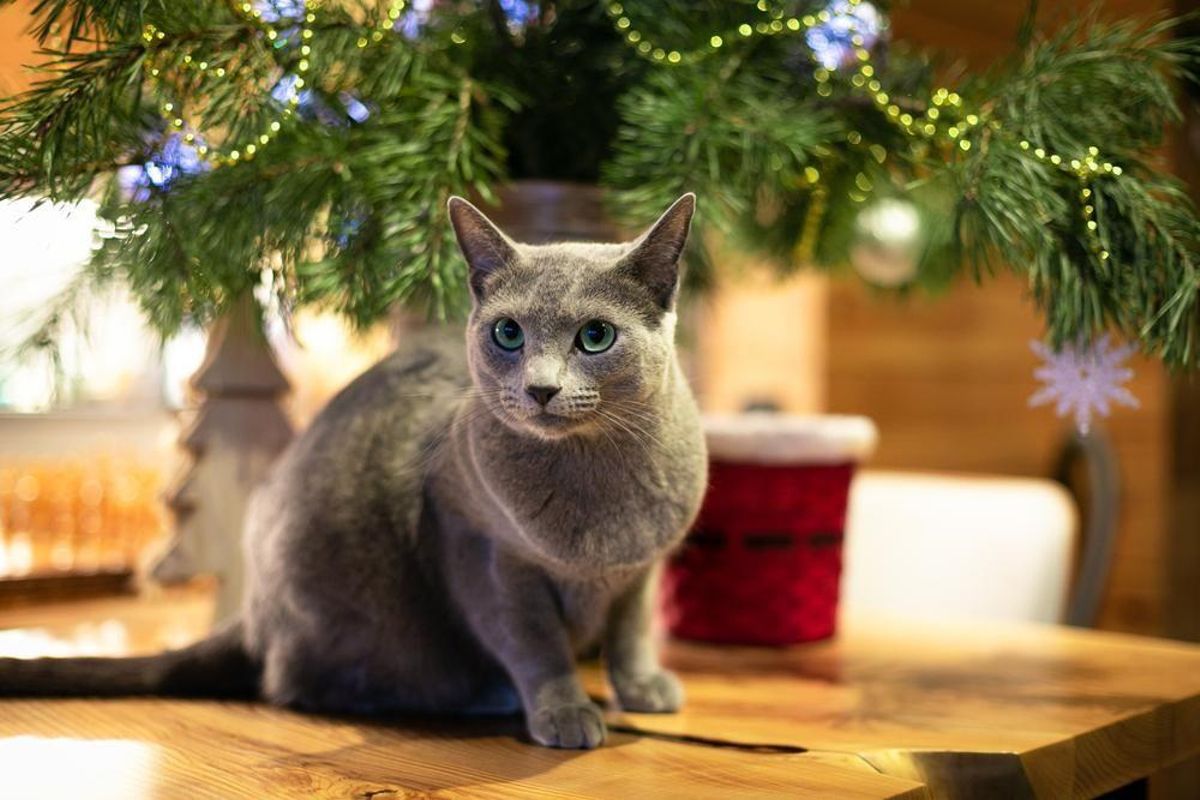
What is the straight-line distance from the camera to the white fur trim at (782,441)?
1088mm

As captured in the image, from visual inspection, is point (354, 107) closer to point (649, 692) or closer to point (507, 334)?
point (507, 334)

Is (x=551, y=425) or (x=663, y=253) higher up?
(x=663, y=253)

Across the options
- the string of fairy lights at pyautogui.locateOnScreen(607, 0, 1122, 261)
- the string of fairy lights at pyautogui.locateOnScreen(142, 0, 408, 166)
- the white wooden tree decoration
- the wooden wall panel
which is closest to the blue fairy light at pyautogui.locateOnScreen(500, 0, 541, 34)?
the string of fairy lights at pyautogui.locateOnScreen(607, 0, 1122, 261)

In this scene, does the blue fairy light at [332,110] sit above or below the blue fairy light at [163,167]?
above

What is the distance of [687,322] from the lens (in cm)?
134

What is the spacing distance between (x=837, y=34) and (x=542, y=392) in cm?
46

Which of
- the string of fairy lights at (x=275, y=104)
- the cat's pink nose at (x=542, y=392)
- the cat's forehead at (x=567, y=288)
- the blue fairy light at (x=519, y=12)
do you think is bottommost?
the cat's pink nose at (x=542, y=392)

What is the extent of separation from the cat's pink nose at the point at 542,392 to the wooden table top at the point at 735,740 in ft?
0.78

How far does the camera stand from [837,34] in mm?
983

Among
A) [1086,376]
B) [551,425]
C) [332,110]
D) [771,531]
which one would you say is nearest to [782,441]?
[771,531]

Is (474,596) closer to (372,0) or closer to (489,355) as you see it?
(489,355)

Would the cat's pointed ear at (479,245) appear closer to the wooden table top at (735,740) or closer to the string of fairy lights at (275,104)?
the string of fairy lights at (275,104)

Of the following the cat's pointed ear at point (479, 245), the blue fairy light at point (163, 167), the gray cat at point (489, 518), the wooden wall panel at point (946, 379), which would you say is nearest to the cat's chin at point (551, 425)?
the gray cat at point (489, 518)

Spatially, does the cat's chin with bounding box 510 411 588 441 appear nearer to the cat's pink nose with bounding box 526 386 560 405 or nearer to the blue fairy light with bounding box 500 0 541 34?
the cat's pink nose with bounding box 526 386 560 405
